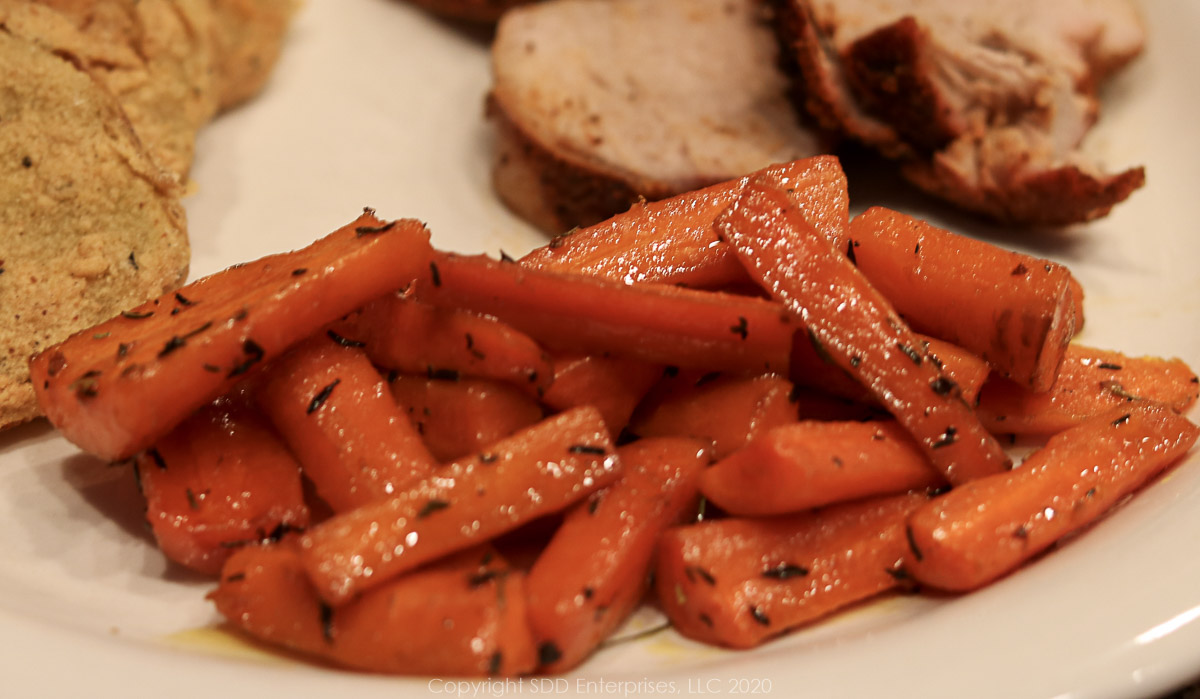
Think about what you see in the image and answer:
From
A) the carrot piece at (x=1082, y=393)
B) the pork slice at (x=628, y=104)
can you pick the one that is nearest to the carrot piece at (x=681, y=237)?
the carrot piece at (x=1082, y=393)

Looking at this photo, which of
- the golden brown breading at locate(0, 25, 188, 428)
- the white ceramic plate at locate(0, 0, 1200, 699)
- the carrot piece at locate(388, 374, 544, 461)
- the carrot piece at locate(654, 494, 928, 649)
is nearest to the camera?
the white ceramic plate at locate(0, 0, 1200, 699)

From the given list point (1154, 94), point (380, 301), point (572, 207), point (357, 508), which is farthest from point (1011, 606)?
point (1154, 94)

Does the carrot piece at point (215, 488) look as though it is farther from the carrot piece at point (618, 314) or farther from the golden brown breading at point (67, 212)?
the golden brown breading at point (67, 212)

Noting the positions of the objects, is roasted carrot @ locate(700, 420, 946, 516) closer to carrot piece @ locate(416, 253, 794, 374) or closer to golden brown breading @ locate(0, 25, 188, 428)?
carrot piece @ locate(416, 253, 794, 374)

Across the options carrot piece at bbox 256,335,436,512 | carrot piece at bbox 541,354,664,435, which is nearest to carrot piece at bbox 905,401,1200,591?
carrot piece at bbox 541,354,664,435

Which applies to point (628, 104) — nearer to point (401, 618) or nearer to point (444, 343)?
point (444, 343)

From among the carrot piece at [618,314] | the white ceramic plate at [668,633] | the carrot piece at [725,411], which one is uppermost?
the carrot piece at [618,314]
